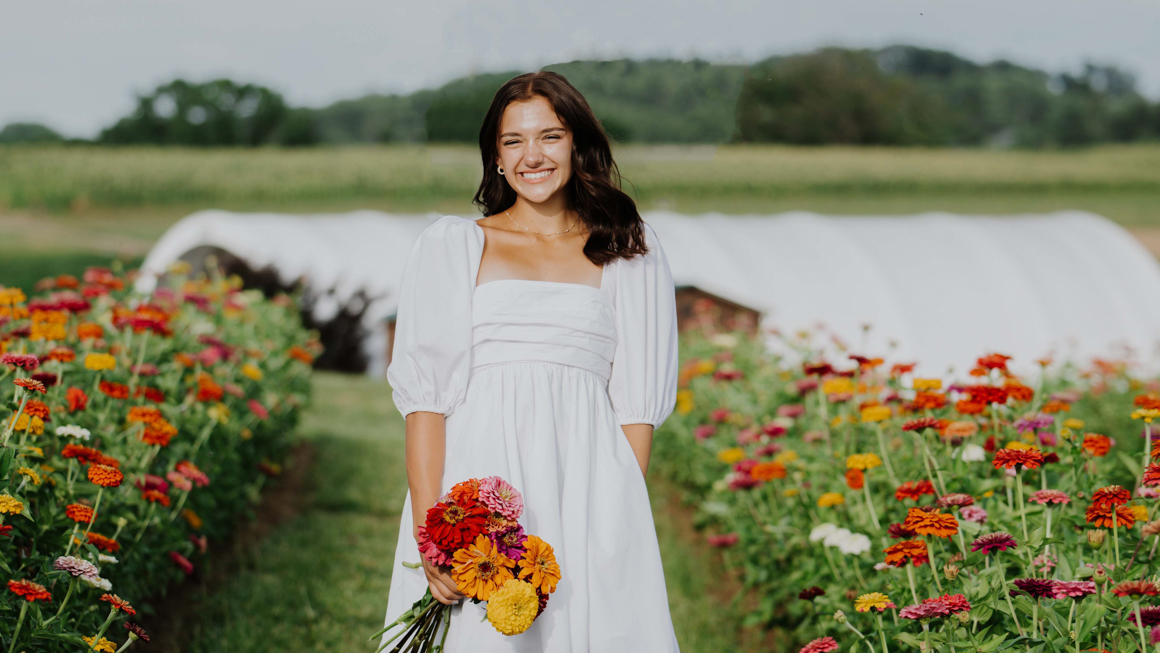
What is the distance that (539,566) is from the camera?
1508 mm

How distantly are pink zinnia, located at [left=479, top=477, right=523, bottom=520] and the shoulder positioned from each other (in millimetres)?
468

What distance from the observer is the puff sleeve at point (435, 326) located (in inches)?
67.8

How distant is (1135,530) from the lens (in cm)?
226

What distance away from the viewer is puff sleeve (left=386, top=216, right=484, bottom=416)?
1.72m

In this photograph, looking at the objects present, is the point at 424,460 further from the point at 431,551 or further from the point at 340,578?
the point at 340,578

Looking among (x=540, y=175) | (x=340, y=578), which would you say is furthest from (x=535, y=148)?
(x=340, y=578)

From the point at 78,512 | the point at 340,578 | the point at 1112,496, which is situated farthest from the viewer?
the point at 340,578

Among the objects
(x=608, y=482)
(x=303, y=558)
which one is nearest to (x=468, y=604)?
(x=608, y=482)

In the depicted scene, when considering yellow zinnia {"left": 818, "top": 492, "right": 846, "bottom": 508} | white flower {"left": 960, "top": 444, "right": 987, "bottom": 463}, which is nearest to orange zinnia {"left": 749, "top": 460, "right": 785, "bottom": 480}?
yellow zinnia {"left": 818, "top": 492, "right": 846, "bottom": 508}

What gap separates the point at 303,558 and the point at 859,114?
39964 millimetres

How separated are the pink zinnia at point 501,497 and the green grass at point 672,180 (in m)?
20.2

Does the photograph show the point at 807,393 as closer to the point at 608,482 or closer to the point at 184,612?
the point at 608,482

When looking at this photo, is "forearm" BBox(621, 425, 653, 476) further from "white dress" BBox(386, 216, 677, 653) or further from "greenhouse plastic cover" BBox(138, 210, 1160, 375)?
"greenhouse plastic cover" BBox(138, 210, 1160, 375)

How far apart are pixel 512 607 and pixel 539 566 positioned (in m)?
0.09
